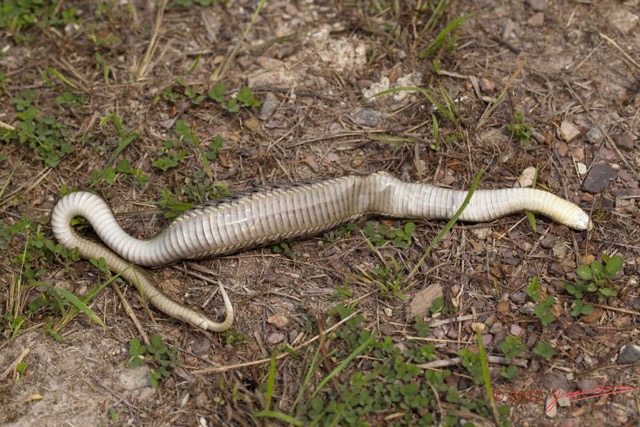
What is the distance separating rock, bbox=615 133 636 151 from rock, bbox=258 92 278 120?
2.78 metres

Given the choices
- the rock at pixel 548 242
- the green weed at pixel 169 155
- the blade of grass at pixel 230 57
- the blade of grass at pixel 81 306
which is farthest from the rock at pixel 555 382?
the blade of grass at pixel 230 57

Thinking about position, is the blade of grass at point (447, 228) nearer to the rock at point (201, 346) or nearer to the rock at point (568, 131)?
the rock at point (568, 131)

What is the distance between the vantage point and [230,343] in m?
4.22

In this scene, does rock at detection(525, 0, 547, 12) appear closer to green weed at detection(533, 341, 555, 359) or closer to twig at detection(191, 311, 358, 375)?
green weed at detection(533, 341, 555, 359)

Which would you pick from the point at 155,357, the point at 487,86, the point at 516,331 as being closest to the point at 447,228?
the point at 516,331

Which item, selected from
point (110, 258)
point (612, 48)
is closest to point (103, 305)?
point (110, 258)

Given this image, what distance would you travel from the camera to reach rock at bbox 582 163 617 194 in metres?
4.80

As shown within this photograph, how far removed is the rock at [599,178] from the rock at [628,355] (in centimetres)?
128

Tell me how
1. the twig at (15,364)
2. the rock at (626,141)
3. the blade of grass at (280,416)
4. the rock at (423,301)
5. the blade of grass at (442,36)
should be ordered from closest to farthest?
the blade of grass at (280,416), the twig at (15,364), the rock at (423,301), the rock at (626,141), the blade of grass at (442,36)

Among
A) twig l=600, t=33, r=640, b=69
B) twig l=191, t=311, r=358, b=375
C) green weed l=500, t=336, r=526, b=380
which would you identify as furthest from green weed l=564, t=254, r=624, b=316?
twig l=600, t=33, r=640, b=69

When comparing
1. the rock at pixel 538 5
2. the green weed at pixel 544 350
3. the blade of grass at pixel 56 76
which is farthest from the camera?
the rock at pixel 538 5

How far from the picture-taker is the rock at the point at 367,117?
5227 millimetres

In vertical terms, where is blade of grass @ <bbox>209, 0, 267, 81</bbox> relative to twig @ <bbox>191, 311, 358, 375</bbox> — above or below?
above

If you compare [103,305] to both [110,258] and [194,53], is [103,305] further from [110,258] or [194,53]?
[194,53]
